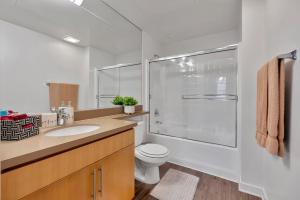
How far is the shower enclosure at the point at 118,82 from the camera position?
1854 millimetres

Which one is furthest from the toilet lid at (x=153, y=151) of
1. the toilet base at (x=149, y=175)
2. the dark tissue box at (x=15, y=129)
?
the dark tissue box at (x=15, y=129)

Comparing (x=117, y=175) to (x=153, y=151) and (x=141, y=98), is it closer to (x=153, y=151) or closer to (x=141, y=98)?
(x=153, y=151)

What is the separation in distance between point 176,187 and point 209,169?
633 mm

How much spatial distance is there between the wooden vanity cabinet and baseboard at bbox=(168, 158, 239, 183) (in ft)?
3.67

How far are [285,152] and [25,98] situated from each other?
206 cm

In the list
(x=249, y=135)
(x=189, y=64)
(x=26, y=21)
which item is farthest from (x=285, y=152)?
(x=26, y=21)

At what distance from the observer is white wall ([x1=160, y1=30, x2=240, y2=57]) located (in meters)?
2.47

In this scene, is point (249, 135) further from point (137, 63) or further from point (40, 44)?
point (40, 44)

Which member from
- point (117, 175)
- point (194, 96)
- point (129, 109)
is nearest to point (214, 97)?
point (194, 96)

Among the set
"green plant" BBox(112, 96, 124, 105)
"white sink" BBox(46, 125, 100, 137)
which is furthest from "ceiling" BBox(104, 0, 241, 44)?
"white sink" BBox(46, 125, 100, 137)

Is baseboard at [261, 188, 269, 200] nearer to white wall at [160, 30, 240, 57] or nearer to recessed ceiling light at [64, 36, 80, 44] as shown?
white wall at [160, 30, 240, 57]

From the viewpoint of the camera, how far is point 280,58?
3.16ft

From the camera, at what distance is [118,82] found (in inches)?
85.0

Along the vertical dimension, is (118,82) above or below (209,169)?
above
